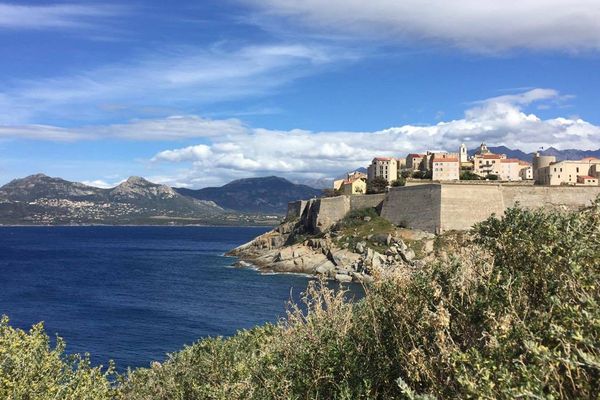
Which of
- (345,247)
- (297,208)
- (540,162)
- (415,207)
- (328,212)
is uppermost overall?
(540,162)

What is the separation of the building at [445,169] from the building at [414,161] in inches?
453

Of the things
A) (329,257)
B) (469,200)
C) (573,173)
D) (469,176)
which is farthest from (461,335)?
(469,176)

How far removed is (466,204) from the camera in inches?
2862

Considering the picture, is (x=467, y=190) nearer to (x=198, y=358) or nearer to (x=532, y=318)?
(x=198, y=358)

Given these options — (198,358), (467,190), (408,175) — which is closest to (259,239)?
(408,175)

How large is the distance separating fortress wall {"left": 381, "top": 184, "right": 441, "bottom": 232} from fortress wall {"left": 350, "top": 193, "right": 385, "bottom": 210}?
335 cm

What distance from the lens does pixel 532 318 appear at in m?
8.29

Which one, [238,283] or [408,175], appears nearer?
[238,283]

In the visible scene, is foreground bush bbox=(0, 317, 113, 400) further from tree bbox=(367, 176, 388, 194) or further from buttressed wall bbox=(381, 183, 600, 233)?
tree bbox=(367, 176, 388, 194)

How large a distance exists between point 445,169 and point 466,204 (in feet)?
65.2

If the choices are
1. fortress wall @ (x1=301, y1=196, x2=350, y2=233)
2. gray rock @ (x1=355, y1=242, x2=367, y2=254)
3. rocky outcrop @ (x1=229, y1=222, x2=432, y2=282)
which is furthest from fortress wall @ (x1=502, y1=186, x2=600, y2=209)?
fortress wall @ (x1=301, y1=196, x2=350, y2=233)

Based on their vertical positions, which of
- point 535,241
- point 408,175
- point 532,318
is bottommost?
point 532,318

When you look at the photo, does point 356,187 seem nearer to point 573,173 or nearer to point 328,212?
point 328,212

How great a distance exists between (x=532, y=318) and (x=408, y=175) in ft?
306
